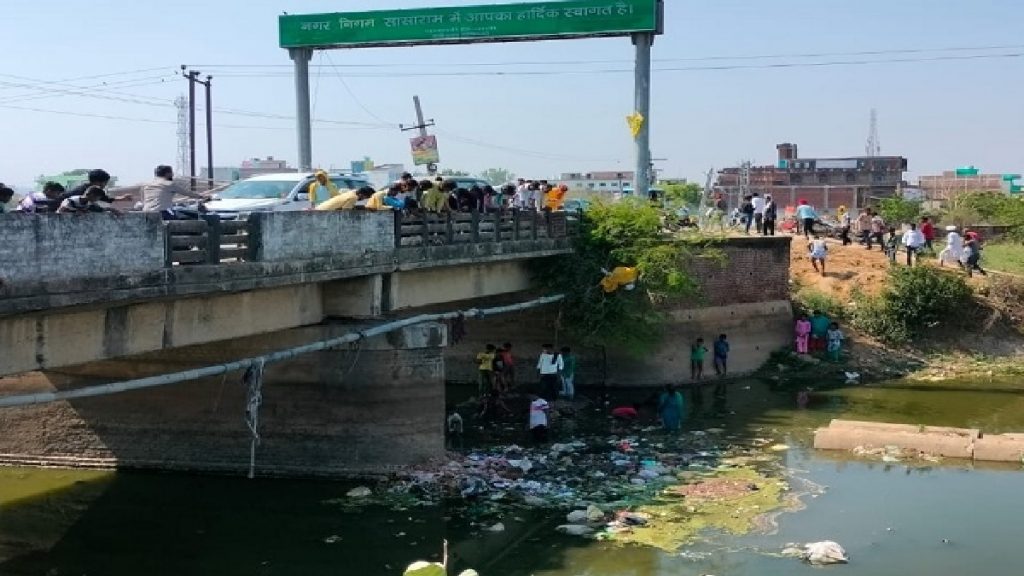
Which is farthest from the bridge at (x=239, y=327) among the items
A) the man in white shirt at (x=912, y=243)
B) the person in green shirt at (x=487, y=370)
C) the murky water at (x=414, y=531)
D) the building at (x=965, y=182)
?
the building at (x=965, y=182)

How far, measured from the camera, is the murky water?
13.8 meters

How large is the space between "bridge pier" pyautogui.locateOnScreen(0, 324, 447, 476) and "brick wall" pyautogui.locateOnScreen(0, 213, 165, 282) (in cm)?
551

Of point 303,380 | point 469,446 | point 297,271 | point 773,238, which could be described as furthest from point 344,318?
point 773,238

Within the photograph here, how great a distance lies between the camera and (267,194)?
1873 cm

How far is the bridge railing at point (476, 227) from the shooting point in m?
18.5

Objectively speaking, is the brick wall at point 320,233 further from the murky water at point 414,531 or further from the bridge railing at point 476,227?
the murky water at point 414,531

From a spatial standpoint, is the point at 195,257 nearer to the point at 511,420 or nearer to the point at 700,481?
the point at 700,481

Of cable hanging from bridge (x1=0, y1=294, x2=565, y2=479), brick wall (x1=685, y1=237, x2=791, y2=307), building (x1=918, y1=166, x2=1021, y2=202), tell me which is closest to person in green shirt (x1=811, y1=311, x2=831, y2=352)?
brick wall (x1=685, y1=237, x2=791, y2=307)

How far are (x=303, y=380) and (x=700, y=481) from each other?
675cm

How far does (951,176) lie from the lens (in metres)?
111

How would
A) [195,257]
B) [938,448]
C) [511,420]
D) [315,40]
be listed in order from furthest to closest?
[315,40] < [511,420] < [938,448] < [195,257]

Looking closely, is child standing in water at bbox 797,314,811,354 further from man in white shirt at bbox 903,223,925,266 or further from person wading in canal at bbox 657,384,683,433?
person wading in canal at bbox 657,384,683,433

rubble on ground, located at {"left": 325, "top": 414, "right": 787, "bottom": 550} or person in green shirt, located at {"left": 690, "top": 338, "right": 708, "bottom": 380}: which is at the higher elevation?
person in green shirt, located at {"left": 690, "top": 338, "right": 708, "bottom": 380}

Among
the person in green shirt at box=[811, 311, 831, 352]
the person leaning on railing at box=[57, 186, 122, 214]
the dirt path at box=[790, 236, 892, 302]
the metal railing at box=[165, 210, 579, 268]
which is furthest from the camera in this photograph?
the dirt path at box=[790, 236, 892, 302]
